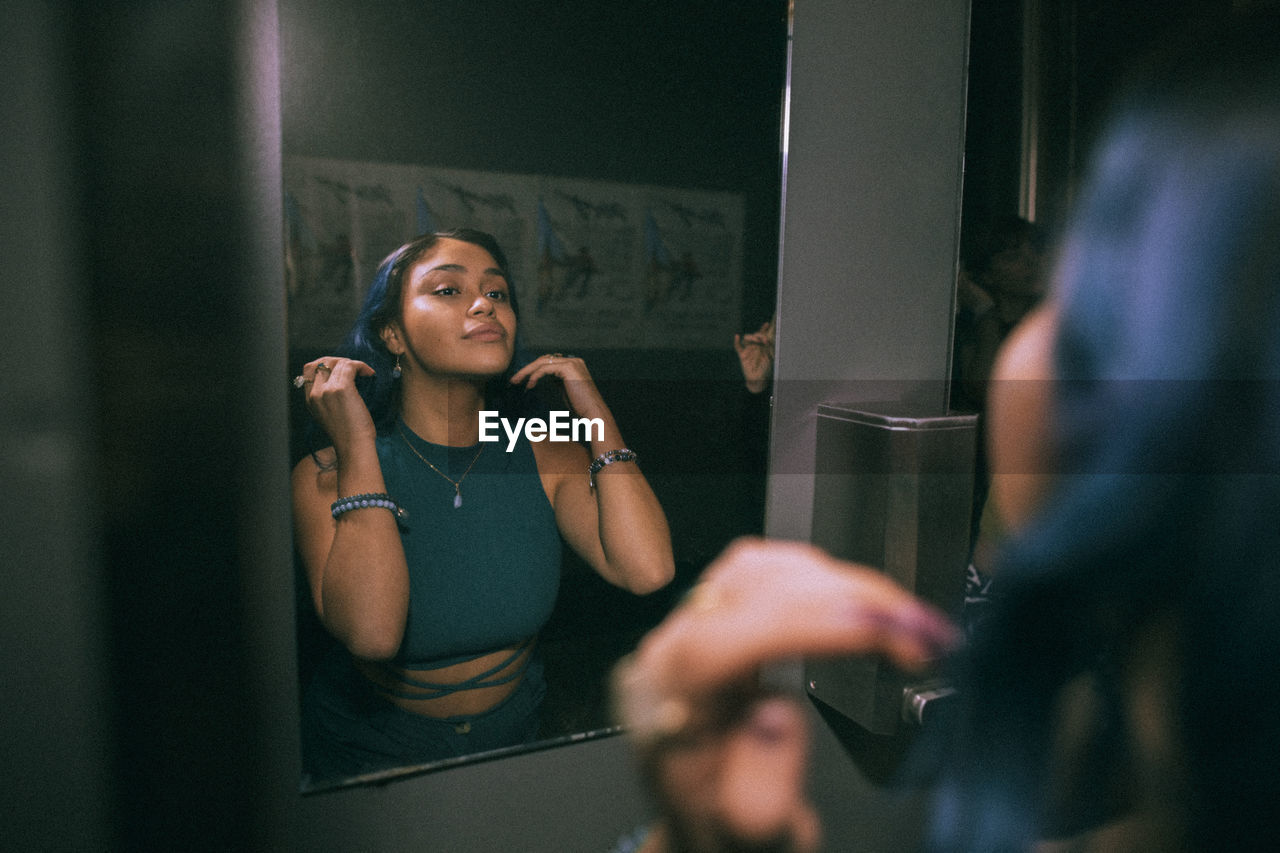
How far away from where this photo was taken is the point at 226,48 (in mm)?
984

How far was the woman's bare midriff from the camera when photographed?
43.3 inches

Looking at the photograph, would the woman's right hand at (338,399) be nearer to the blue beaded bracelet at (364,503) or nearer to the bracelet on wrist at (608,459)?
the blue beaded bracelet at (364,503)

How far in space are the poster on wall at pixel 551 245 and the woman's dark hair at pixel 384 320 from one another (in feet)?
0.04

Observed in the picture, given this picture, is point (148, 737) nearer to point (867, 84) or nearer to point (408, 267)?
point (408, 267)

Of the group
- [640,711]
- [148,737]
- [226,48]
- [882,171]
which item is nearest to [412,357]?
[226,48]

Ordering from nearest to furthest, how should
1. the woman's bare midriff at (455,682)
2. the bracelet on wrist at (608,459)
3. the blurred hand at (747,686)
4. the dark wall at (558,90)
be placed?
the blurred hand at (747,686) → the dark wall at (558,90) → the woman's bare midriff at (455,682) → the bracelet on wrist at (608,459)

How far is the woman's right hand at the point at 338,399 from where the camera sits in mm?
1031

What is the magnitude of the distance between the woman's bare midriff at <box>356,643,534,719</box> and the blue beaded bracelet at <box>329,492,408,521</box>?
0.71 ft

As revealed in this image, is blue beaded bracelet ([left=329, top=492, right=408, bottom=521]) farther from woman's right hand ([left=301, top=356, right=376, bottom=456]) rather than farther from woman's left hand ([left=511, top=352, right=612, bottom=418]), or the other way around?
woman's left hand ([left=511, top=352, right=612, bottom=418])

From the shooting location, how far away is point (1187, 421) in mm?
513

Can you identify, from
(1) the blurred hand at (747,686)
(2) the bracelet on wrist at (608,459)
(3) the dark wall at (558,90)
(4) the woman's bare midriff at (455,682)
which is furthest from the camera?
(2) the bracelet on wrist at (608,459)

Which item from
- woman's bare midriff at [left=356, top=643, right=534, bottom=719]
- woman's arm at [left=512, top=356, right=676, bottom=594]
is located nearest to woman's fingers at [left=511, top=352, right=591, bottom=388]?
woman's arm at [left=512, top=356, right=676, bottom=594]

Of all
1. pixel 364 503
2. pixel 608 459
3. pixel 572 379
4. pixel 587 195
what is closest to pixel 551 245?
pixel 587 195

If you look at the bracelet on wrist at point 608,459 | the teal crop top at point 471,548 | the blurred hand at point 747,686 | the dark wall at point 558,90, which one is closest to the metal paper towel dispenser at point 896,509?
the dark wall at point 558,90
